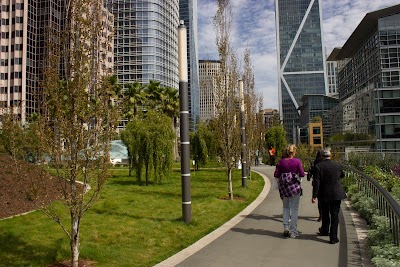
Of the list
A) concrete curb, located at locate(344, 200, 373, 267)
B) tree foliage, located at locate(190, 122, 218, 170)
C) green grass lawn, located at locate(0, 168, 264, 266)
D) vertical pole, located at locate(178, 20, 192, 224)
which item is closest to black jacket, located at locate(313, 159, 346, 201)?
concrete curb, located at locate(344, 200, 373, 267)

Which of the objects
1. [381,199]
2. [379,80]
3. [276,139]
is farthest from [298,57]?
[381,199]

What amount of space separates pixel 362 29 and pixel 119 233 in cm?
5703

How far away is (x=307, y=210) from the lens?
33.6 feet

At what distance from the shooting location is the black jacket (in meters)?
6.69

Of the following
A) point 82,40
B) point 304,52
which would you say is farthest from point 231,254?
point 304,52

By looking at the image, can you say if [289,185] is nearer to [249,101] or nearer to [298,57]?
[249,101]

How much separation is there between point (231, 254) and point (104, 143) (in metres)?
2.80

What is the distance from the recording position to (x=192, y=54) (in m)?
130

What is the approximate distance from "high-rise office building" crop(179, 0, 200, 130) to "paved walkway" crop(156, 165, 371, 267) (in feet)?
372

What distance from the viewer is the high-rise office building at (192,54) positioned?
127875 millimetres

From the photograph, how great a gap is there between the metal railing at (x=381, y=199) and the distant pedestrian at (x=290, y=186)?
58.8 inches

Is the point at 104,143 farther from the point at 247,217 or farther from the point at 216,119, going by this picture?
the point at 216,119

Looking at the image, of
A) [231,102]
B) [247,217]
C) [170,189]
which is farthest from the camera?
[170,189]

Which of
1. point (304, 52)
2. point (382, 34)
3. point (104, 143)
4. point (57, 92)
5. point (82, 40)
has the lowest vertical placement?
point (104, 143)
